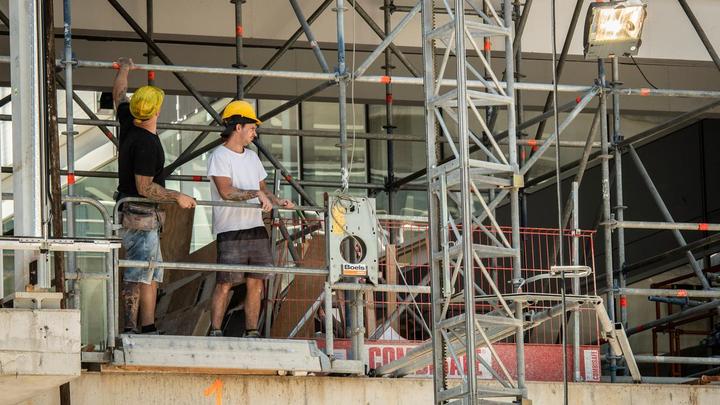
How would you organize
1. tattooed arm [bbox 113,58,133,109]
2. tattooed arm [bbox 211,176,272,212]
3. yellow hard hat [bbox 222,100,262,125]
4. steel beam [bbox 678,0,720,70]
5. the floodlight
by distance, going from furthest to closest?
steel beam [bbox 678,0,720,70] < the floodlight < tattooed arm [bbox 113,58,133,109] < yellow hard hat [bbox 222,100,262,125] < tattooed arm [bbox 211,176,272,212]

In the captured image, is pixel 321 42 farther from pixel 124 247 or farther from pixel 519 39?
pixel 124 247

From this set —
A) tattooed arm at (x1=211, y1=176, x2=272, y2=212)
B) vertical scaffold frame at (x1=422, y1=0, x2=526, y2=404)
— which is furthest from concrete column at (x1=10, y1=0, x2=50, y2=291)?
vertical scaffold frame at (x1=422, y1=0, x2=526, y2=404)

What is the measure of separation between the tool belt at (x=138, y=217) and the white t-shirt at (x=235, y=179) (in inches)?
24.1

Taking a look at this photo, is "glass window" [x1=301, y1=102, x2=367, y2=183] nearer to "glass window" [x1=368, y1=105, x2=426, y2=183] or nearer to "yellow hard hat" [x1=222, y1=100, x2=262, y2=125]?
"glass window" [x1=368, y1=105, x2=426, y2=183]

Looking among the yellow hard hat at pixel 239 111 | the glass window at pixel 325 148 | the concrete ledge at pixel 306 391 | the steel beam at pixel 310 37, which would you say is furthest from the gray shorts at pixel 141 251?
the glass window at pixel 325 148

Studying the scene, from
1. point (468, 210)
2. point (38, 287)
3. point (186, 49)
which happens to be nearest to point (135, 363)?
point (38, 287)

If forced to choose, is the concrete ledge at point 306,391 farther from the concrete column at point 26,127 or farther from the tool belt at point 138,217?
the concrete column at point 26,127

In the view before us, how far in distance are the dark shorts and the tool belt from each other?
65cm

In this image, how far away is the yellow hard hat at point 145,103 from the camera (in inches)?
547

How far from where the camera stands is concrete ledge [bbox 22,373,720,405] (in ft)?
43.8

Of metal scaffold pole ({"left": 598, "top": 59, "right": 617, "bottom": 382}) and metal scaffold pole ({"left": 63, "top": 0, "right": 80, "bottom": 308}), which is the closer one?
metal scaffold pole ({"left": 63, "top": 0, "right": 80, "bottom": 308})

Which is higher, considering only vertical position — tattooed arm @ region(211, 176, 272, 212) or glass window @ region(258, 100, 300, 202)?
glass window @ region(258, 100, 300, 202)

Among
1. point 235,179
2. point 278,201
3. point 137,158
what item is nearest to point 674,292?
point 278,201

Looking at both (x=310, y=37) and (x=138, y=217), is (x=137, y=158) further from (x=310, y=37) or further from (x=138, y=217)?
(x=310, y=37)
